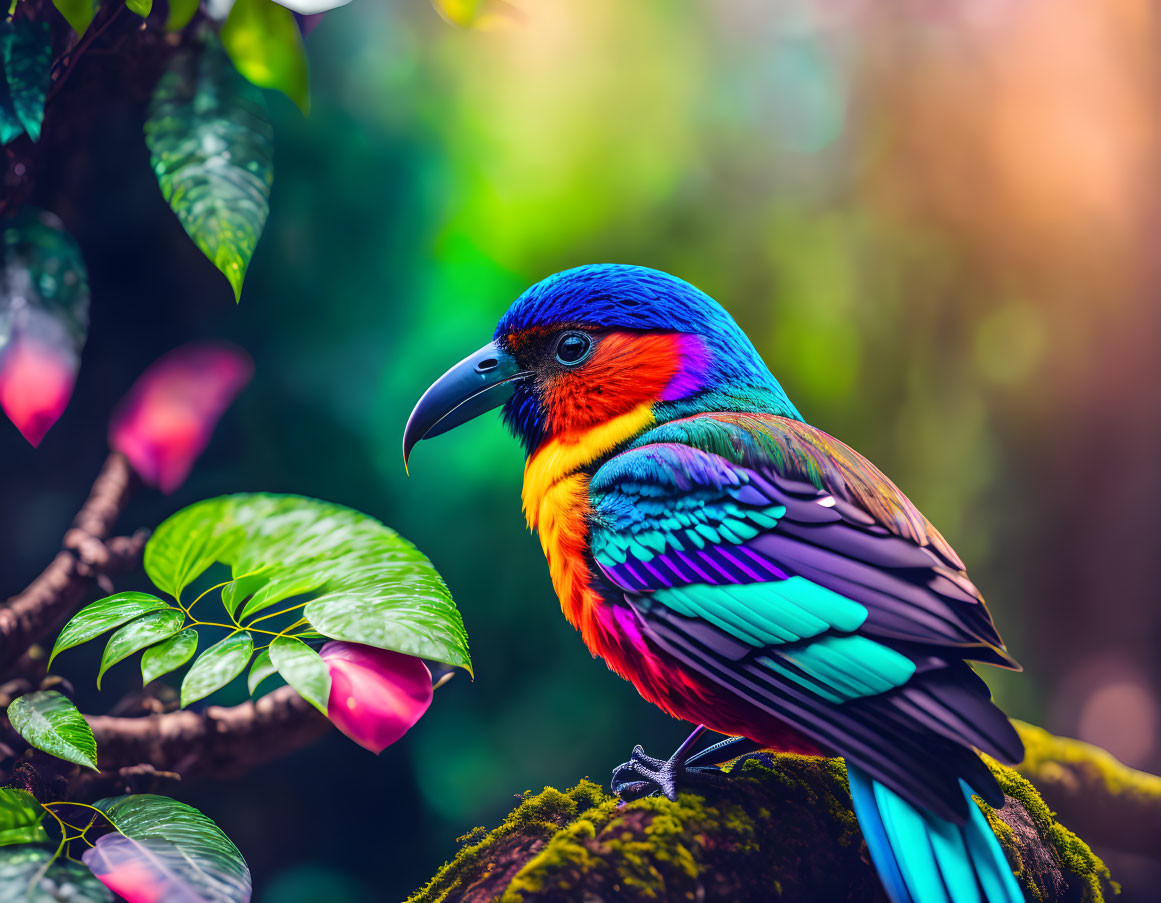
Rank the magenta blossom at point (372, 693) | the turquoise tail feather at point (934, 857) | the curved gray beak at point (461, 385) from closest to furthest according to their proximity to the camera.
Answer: the turquoise tail feather at point (934, 857), the magenta blossom at point (372, 693), the curved gray beak at point (461, 385)

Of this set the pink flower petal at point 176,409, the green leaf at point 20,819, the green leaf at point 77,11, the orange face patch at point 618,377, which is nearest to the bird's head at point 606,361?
the orange face patch at point 618,377

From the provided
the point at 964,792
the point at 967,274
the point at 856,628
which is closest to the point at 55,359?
the point at 856,628

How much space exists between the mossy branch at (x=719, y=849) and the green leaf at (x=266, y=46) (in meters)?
1.47

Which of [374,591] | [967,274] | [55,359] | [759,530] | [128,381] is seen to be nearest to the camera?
[759,530]

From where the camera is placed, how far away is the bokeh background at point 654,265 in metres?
1.73

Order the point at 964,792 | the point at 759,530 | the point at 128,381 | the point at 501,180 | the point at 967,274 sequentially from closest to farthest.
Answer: the point at 964,792 < the point at 759,530 < the point at 128,381 < the point at 501,180 < the point at 967,274

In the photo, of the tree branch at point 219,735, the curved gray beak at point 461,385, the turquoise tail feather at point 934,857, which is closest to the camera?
the turquoise tail feather at point 934,857

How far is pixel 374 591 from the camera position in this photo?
1.37 metres

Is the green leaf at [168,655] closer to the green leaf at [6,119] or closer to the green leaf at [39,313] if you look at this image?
the green leaf at [39,313]

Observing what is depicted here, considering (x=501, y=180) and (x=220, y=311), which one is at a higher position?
(x=501, y=180)

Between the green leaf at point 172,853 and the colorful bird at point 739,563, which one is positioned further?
the green leaf at point 172,853

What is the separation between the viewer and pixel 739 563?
113 cm

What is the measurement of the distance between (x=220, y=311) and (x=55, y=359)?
0.35m

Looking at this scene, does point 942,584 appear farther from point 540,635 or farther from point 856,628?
point 540,635
